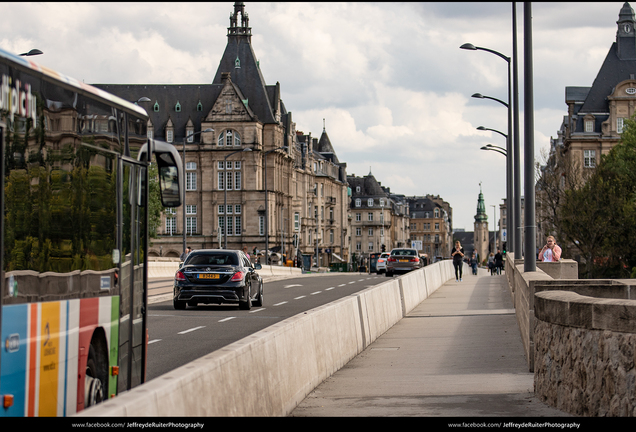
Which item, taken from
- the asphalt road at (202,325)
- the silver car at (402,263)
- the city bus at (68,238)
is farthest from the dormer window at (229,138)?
the city bus at (68,238)

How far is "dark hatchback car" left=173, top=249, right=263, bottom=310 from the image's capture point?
2317 cm

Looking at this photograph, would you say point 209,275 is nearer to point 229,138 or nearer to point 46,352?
point 46,352

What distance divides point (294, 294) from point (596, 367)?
79.6 feet

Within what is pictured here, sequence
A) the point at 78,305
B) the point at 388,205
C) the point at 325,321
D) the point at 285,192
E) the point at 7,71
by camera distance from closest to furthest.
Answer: the point at 7,71 < the point at 78,305 < the point at 325,321 < the point at 285,192 < the point at 388,205

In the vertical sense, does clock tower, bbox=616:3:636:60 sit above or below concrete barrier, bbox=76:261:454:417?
above

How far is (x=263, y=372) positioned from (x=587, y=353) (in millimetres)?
2725

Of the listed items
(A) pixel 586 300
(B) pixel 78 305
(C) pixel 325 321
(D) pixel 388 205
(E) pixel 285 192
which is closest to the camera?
(B) pixel 78 305

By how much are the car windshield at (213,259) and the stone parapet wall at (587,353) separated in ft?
48.3

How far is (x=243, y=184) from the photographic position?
100375 millimetres

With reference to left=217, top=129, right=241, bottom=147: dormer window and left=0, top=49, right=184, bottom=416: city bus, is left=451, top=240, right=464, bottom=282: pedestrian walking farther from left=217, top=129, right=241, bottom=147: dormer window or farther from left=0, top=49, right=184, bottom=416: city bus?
left=217, top=129, right=241, bottom=147: dormer window

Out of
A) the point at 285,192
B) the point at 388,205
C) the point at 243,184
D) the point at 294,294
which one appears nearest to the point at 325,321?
the point at 294,294

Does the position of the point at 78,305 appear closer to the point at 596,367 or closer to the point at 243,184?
the point at 596,367

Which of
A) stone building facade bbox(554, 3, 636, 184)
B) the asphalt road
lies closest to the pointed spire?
stone building facade bbox(554, 3, 636, 184)

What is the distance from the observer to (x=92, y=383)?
7.08m
